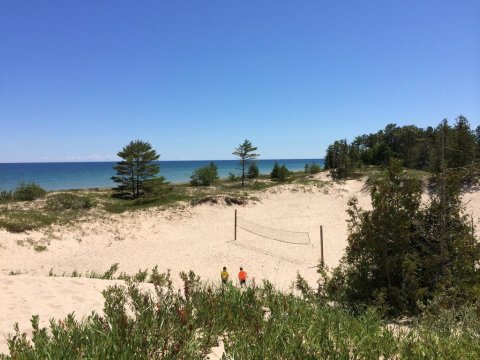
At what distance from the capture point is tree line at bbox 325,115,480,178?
31.8m

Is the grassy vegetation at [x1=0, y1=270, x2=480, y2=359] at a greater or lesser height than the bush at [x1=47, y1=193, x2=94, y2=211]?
greater

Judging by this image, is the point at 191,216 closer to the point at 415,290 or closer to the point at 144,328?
the point at 415,290

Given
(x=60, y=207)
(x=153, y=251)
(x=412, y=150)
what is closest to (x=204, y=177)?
(x=60, y=207)

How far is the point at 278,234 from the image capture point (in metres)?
Result: 23.7

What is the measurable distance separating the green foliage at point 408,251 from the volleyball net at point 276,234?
12827mm

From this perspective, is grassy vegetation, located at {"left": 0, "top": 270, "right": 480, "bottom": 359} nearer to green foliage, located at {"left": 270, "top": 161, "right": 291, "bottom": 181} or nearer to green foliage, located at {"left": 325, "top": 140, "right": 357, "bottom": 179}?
green foliage, located at {"left": 325, "top": 140, "right": 357, "bottom": 179}

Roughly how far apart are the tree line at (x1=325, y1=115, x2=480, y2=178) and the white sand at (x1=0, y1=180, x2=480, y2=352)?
5093 millimetres

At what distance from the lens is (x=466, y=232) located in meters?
8.21

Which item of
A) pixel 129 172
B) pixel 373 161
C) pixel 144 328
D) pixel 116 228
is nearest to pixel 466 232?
pixel 144 328

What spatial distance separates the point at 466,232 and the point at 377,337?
5.40 m

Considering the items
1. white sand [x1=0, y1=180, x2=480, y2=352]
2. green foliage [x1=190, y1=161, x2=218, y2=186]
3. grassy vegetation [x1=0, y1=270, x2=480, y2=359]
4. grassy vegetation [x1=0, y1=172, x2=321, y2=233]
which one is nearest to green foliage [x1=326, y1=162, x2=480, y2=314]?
white sand [x1=0, y1=180, x2=480, y2=352]

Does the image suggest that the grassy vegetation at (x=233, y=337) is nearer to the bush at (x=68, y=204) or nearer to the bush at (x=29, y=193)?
the bush at (x=68, y=204)

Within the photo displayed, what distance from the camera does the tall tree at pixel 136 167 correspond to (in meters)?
40.9

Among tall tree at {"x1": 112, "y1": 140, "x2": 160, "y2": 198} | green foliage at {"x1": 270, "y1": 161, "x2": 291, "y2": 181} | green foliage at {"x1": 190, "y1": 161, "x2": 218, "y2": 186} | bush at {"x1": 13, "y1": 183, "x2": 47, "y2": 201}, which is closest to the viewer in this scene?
bush at {"x1": 13, "y1": 183, "x2": 47, "y2": 201}
